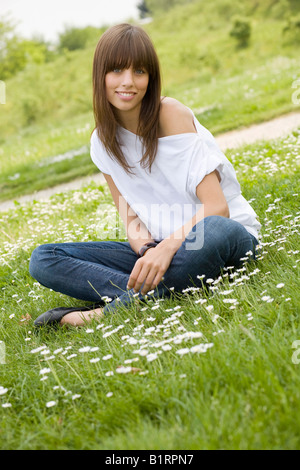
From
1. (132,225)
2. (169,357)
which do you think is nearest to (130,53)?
(132,225)

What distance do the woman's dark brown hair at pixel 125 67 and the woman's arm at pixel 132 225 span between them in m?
0.25

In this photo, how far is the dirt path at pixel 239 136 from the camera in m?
7.89

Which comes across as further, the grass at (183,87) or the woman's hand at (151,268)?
the grass at (183,87)

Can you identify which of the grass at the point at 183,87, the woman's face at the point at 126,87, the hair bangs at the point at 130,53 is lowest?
the grass at the point at 183,87

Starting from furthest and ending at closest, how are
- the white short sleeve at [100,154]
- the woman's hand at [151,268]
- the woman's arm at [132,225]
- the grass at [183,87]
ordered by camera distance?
the grass at [183,87] → the white short sleeve at [100,154] → the woman's arm at [132,225] → the woman's hand at [151,268]

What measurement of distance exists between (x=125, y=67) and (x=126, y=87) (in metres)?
0.11

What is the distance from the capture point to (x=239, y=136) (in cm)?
841

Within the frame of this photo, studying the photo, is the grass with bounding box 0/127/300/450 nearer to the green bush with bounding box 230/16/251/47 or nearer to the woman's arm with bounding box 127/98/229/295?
the woman's arm with bounding box 127/98/229/295

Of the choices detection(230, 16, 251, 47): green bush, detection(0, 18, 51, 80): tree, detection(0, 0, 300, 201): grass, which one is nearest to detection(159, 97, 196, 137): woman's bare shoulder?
detection(0, 0, 300, 201): grass

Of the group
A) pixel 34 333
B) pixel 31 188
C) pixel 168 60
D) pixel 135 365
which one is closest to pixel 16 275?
pixel 34 333

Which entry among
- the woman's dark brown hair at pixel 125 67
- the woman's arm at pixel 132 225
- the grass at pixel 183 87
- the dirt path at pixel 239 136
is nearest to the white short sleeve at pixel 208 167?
the woman's dark brown hair at pixel 125 67

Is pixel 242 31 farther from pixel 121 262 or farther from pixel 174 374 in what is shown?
pixel 174 374

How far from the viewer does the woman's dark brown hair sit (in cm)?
304

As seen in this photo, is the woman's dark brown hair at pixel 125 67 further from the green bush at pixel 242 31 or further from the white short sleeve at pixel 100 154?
the green bush at pixel 242 31
